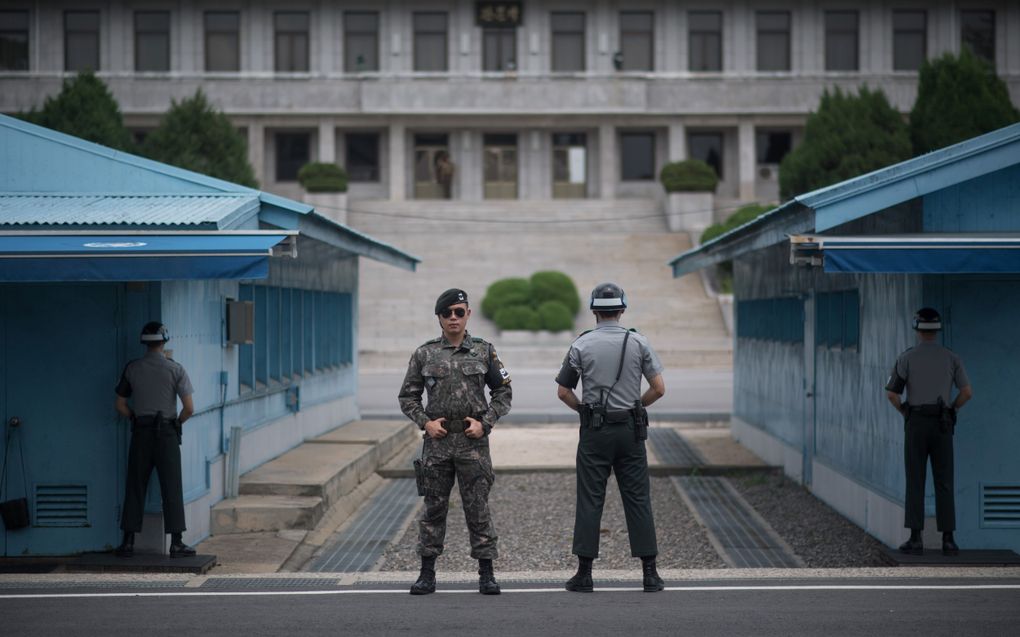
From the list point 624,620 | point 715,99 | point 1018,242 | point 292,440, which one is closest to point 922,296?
point 1018,242

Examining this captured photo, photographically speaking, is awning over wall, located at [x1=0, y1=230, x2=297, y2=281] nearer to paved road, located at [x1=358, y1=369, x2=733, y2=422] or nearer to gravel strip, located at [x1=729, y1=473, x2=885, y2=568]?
gravel strip, located at [x1=729, y1=473, x2=885, y2=568]

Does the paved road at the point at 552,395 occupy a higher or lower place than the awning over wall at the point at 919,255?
lower

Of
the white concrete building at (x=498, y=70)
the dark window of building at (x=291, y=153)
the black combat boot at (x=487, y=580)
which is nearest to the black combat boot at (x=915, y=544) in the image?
the black combat boot at (x=487, y=580)

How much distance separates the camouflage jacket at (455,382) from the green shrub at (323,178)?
40.6m

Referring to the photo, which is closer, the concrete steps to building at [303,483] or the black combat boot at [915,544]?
the black combat boot at [915,544]

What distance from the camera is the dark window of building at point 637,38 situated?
54.8 metres

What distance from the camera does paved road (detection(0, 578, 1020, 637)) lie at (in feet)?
24.0

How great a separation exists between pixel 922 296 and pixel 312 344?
901cm

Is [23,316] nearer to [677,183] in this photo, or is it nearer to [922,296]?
[922,296]

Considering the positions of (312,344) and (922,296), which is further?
(312,344)

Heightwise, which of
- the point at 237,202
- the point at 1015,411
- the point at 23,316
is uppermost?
the point at 237,202

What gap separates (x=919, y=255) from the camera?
9211mm

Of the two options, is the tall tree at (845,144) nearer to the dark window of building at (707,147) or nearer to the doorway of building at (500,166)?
the dark window of building at (707,147)

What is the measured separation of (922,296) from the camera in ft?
33.7
